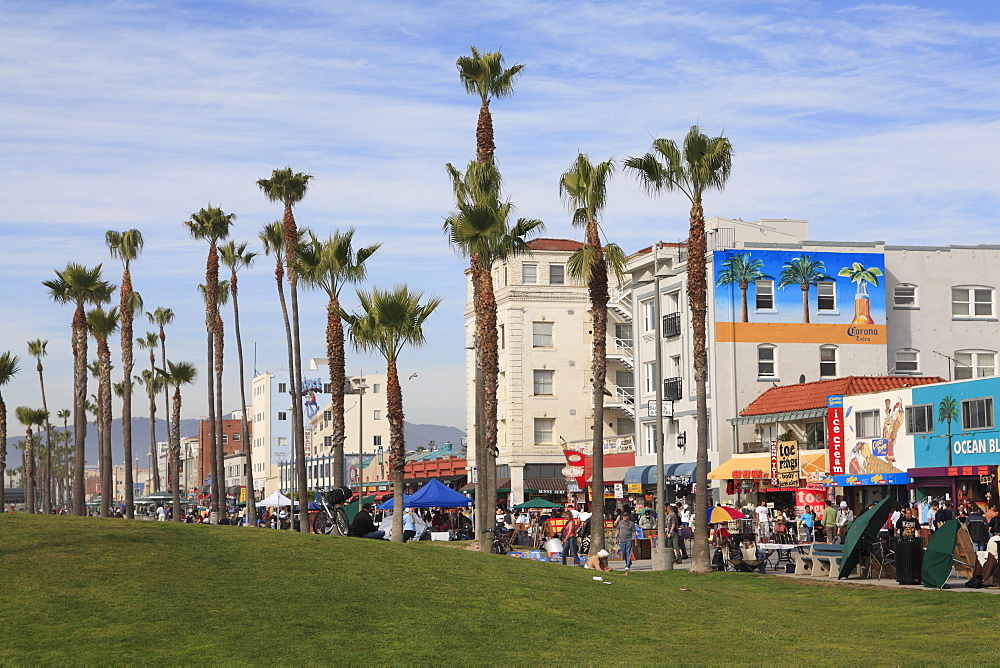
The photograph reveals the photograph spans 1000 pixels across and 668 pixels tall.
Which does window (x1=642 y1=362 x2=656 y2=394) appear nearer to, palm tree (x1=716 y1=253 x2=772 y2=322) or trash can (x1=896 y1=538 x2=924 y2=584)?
palm tree (x1=716 y1=253 x2=772 y2=322)

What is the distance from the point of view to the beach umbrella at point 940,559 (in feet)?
83.6

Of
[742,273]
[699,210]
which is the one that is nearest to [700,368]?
[699,210]

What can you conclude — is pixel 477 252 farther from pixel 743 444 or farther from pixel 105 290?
pixel 105 290

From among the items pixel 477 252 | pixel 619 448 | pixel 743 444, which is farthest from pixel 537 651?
pixel 619 448

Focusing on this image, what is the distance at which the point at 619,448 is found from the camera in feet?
250

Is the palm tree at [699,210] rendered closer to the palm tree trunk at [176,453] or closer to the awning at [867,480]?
the awning at [867,480]

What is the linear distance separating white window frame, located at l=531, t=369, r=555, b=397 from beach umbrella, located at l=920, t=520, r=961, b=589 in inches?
2435

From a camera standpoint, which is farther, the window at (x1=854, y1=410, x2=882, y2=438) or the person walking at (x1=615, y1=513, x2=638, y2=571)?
the window at (x1=854, y1=410, x2=882, y2=438)

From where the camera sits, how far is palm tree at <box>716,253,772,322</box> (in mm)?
61781

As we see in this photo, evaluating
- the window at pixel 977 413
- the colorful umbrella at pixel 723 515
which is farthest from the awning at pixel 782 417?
the colorful umbrella at pixel 723 515

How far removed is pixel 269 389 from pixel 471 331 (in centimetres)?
8887

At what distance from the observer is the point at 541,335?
3457 inches

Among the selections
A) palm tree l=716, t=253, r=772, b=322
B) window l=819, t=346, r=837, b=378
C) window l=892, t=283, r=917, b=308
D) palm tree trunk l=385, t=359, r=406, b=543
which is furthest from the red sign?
palm tree trunk l=385, t=359, r=406, b=543

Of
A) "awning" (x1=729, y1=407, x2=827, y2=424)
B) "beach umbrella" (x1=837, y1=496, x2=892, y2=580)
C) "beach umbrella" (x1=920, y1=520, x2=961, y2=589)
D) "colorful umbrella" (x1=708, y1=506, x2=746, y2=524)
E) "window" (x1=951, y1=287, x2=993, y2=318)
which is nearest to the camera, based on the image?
"beach umbrella" (x1=920, y1=520, x2=961, y2=589)
